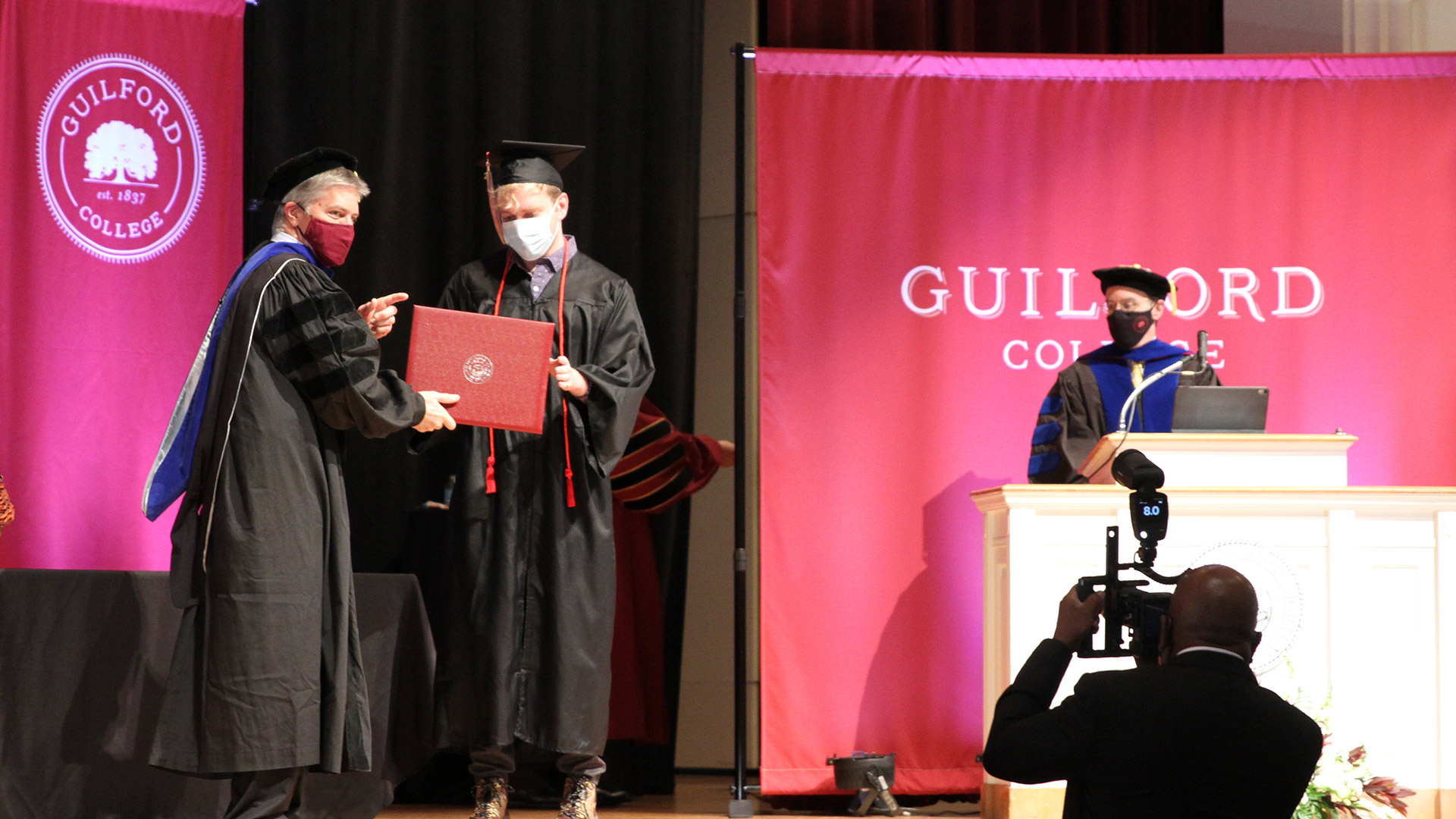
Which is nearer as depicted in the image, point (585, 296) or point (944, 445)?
point (585, 296)

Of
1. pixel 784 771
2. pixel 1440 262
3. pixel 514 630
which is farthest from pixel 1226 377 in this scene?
pixel 514 630

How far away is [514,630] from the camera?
171 inches

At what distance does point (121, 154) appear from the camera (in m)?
5.47

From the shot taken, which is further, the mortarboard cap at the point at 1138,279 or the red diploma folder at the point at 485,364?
the mortarboard cap at the point at 1138,279

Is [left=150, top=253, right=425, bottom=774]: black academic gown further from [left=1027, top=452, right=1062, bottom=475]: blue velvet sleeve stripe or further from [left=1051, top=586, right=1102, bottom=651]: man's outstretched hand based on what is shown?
[left=1027, top=452, right=1062, bottom=475]: blue velvet sleeve stripe

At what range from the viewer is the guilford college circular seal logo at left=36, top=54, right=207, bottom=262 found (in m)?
5.38

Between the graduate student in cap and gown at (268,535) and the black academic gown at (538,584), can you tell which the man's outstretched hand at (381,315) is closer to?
the graduate student in cap and gown at (268,535)

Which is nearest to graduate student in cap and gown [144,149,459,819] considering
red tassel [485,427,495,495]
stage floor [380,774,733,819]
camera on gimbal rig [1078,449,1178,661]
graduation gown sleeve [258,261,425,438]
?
graduation gown sleeve [258,261,425,438]

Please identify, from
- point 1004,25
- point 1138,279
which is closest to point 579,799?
point 1138,279

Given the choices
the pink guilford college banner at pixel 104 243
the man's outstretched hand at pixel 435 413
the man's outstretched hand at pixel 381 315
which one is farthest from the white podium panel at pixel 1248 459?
the pink guilford college banner at pixel 104 243

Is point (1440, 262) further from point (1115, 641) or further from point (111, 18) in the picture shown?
point (111, 18)

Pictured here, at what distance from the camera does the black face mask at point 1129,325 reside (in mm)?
5512

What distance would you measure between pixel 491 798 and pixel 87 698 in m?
1.16

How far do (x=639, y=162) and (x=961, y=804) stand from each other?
9.29ft
